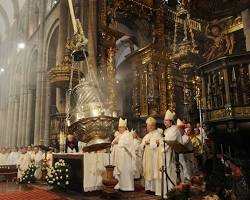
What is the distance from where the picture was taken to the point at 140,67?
45.9 feet

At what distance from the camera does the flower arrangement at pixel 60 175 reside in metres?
7.11

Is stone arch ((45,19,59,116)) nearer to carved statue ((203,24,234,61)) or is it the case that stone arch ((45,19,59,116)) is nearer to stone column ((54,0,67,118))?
stone column ((54,0,67,118))

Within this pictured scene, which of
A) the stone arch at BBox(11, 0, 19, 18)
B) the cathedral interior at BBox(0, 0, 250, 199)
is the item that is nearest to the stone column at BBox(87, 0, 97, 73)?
the cathedral interior at BBox(0, 0, 250, 199)

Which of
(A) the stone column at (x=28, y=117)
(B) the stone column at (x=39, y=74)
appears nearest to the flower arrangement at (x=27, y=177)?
(B) the stone column at (x=39, y=74)

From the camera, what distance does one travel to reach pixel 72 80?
33.3 ft

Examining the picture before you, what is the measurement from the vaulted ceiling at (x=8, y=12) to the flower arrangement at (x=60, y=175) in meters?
21.0

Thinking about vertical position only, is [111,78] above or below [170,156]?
above

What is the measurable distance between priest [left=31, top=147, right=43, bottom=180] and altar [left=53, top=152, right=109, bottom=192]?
15.6ft

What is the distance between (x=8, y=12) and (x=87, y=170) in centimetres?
2658

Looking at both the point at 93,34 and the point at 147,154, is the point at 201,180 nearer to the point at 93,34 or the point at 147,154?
the point at 147,154

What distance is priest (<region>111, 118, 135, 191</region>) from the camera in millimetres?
6656

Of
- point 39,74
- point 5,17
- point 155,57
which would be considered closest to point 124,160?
point 155,57

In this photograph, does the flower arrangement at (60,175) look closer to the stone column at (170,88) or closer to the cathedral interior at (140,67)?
the cathedral interior at (140,67)

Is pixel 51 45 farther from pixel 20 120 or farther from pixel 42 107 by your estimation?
pixel 20 120
